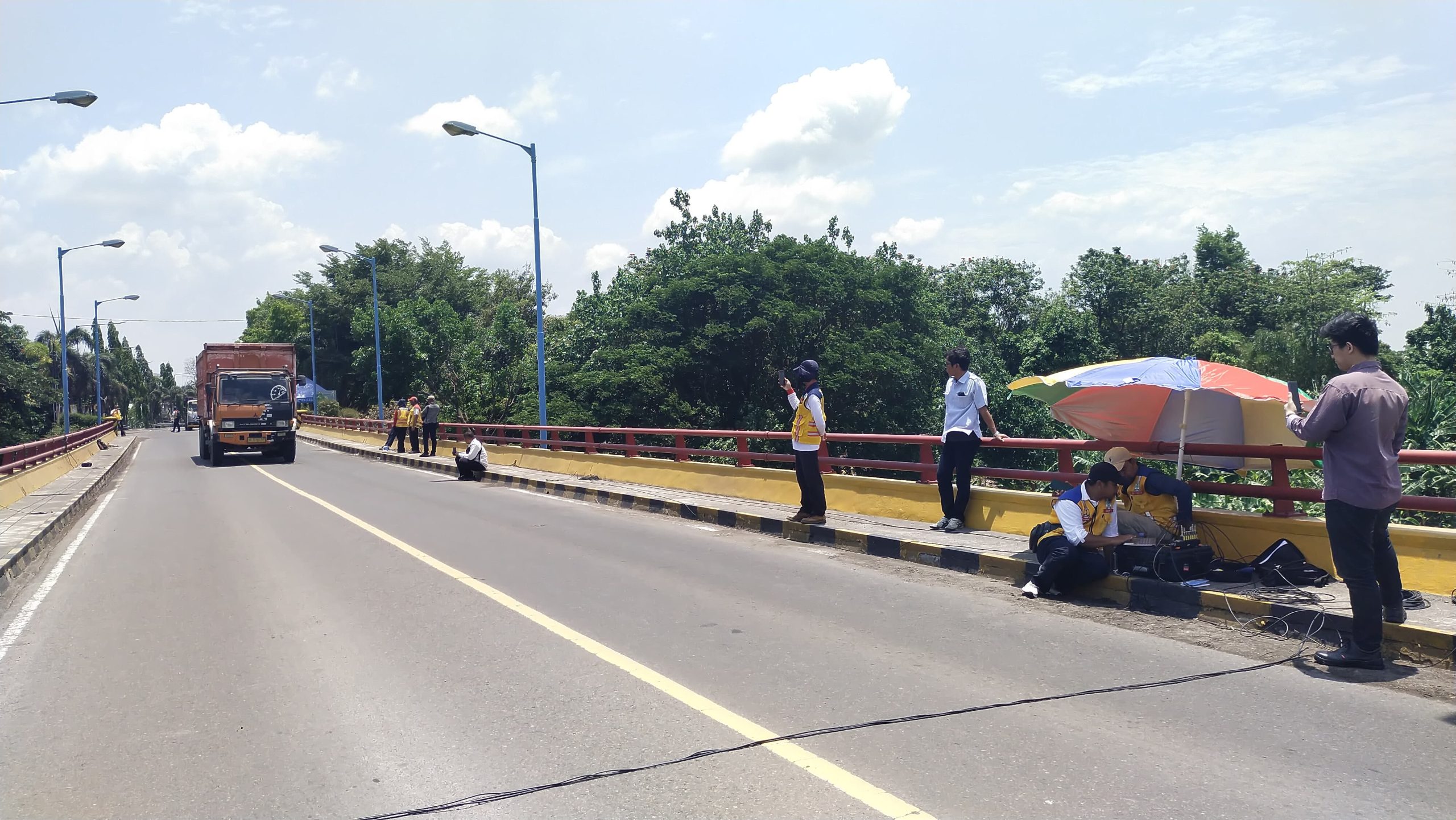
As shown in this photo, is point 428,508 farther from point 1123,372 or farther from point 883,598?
point 1123,372

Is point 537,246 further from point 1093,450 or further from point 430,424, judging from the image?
point 1093,450

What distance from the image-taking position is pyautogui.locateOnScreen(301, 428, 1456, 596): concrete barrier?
6.37 metres

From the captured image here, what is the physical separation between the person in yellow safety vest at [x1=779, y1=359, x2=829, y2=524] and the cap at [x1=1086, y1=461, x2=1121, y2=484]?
3.59m

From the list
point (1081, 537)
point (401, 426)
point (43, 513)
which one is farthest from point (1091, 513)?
point (401, 426)

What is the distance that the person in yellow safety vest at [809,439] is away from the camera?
10.5 m

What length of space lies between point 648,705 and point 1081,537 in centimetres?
386

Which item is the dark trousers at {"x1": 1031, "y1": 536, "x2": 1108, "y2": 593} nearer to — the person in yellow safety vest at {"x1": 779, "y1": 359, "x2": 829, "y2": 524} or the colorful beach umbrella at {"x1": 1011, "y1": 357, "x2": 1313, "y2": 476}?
the colorful beach umbrella at {"x1": 1011, "y1": 357, "x2": 1313, "y2": 476}

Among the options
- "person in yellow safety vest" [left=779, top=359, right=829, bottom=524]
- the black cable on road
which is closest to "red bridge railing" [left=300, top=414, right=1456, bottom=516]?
"person in yellow safety vest" [left=779, top=359, right=829, bottom=524]

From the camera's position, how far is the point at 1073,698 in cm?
491

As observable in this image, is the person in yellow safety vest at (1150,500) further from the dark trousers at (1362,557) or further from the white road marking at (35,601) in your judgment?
the white road marking at (35,601)

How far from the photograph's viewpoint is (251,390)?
27.3 m

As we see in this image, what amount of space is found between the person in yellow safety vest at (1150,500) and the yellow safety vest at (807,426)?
3.54 meters

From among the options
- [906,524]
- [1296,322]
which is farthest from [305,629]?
[1296,322]

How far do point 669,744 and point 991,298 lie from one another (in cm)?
5731
